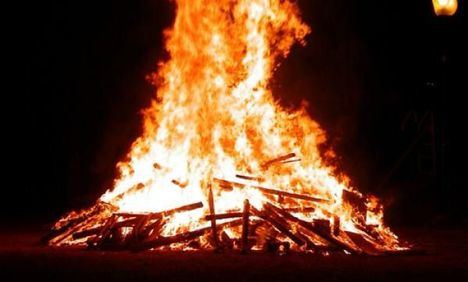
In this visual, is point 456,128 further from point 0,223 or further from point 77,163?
point 0,223

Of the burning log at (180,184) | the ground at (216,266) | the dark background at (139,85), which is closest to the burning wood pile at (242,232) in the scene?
the ground at (216,266)

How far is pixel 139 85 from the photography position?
22.1 m

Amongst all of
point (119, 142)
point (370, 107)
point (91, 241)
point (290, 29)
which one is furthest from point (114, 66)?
point (91, 241)

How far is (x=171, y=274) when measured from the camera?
930cm

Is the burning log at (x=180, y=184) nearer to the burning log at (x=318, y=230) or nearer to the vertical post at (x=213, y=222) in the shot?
the vertical post at (x=213, y=222)

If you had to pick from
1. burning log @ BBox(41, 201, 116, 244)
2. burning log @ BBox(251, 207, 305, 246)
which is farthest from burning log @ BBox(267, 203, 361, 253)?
burning log @ BBox(41, 201, 116, 244)

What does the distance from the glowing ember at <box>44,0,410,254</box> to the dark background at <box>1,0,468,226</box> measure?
21.7 ft

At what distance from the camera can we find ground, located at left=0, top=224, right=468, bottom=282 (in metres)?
9.16

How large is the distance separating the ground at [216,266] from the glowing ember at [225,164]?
28.0 inches

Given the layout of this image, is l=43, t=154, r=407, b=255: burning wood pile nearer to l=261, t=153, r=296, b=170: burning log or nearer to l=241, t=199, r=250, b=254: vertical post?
l=241, t=199, r=250, b=254: vertical post

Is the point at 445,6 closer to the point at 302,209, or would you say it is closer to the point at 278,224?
the point at 302,209

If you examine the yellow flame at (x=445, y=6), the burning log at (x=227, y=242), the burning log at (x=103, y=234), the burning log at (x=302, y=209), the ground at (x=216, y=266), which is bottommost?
the ground at (x=216, y=266)

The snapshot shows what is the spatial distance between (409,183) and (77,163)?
9.58 m

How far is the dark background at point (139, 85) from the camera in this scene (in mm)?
21203
